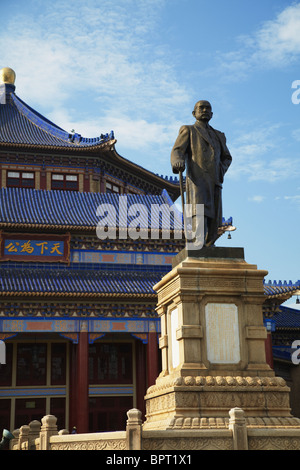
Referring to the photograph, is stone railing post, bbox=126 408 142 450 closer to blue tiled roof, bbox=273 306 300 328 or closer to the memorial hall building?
the memorial hall building

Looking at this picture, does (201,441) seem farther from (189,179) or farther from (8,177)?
(8,177)

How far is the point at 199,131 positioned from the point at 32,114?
3102 cm

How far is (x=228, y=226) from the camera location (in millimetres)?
34000

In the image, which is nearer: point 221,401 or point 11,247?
point 221,401

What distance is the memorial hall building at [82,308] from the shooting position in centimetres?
2775

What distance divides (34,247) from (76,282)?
2.77 meters

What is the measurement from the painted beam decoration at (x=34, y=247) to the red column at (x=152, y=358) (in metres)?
5.12

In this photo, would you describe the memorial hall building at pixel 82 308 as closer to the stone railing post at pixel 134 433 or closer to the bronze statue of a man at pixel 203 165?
the bronze statue of a man at pixel 203 165

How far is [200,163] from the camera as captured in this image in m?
11.2

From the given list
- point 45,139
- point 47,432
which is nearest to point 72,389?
point 45,139

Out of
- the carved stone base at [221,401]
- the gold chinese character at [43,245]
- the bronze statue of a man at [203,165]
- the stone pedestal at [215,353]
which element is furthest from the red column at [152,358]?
the carved stone base at [221,401]

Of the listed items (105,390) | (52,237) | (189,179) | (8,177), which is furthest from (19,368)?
(189,179)

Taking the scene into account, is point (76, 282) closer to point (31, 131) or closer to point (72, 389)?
point (72, 389)
